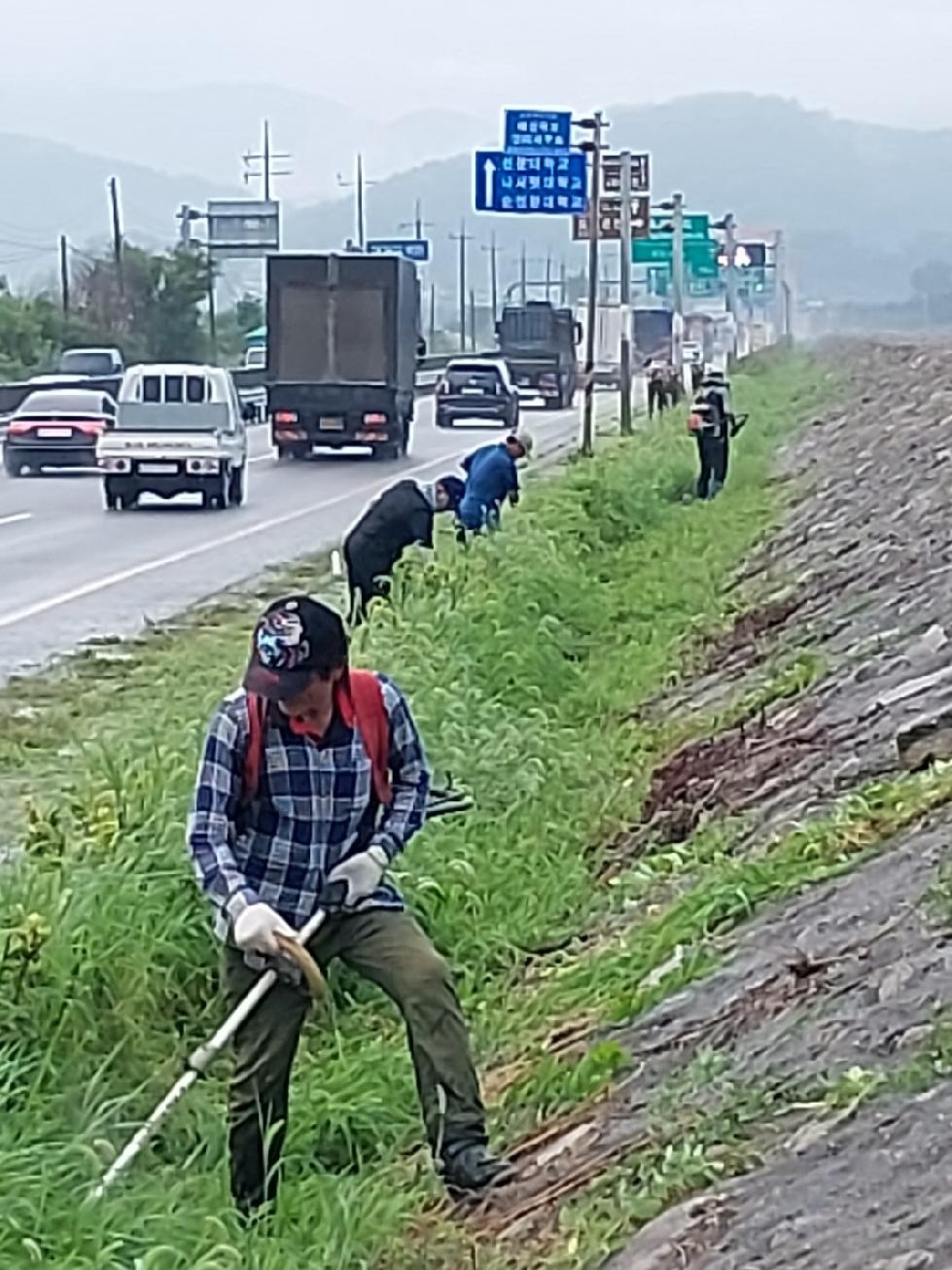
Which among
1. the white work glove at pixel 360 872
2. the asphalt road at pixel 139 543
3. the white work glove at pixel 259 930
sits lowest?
→ the asphalt road at pixel 139 543

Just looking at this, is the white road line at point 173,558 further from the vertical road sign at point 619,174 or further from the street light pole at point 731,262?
the street light pole at point 731,262

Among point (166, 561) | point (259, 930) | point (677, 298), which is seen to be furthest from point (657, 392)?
point (259, 930)

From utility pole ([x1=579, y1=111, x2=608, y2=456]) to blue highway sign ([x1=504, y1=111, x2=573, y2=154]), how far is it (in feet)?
3.48

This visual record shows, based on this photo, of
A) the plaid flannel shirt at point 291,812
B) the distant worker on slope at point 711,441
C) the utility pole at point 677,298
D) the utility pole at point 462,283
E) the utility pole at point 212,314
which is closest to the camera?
the plaid flannel shirt at point 291,812

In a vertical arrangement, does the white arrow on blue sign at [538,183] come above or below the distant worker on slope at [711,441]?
above

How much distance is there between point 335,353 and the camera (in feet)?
136

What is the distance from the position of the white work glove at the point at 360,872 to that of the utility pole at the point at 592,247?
28.6 meters

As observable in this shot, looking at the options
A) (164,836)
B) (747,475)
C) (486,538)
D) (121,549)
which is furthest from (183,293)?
(164,836)

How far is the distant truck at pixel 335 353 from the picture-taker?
41.0 metres

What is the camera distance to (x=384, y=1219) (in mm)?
6383

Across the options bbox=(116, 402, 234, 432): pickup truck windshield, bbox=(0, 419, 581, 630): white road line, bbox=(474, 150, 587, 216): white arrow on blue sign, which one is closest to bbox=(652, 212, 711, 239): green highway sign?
bbox=(474, 150, 587, 216): white arrow on blue sign

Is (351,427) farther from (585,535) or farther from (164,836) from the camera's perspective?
(164,836)

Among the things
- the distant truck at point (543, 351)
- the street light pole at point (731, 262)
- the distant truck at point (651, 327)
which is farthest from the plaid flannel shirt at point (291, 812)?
the distant truck at point (651, 327)

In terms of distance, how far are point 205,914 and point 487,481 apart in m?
11.4
